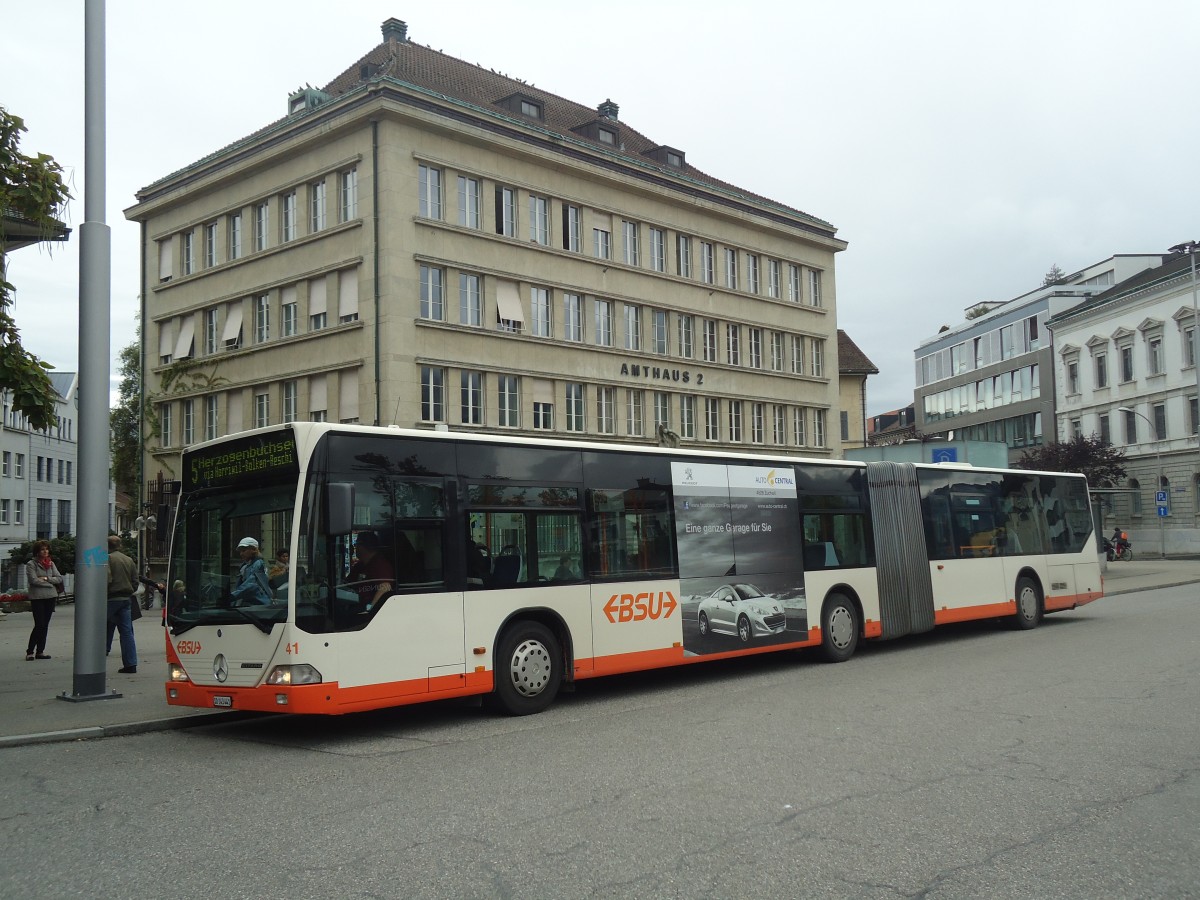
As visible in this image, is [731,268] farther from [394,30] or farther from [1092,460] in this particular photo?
[1092,460]

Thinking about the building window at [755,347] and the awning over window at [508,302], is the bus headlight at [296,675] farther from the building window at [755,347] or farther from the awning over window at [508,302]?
the building window at [755,347]

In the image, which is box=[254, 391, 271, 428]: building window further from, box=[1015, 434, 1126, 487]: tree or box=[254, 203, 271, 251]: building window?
box=[1015, 434, 1126, 487]: tree

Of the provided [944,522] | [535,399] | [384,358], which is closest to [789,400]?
[535,399]

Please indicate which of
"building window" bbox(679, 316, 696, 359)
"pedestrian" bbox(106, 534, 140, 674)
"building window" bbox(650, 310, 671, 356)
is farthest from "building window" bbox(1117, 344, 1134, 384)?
"pedestrian" bbox(106, 534, 140, 674)

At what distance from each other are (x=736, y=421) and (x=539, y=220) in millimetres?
11993

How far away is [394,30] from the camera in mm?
41281

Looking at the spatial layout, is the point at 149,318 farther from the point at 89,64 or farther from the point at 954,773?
the point at 954,773

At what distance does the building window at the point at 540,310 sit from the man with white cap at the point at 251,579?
27.1m

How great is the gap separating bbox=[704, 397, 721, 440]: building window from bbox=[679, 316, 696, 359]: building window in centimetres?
193

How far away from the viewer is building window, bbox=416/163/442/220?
111 feet

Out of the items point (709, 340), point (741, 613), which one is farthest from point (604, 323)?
point (741, 613)

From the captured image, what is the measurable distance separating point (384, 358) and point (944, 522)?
19.1 m

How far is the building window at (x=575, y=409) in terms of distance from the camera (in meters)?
37.6

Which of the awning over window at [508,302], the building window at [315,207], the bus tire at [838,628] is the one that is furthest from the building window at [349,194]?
the bus tire at [838,628]
